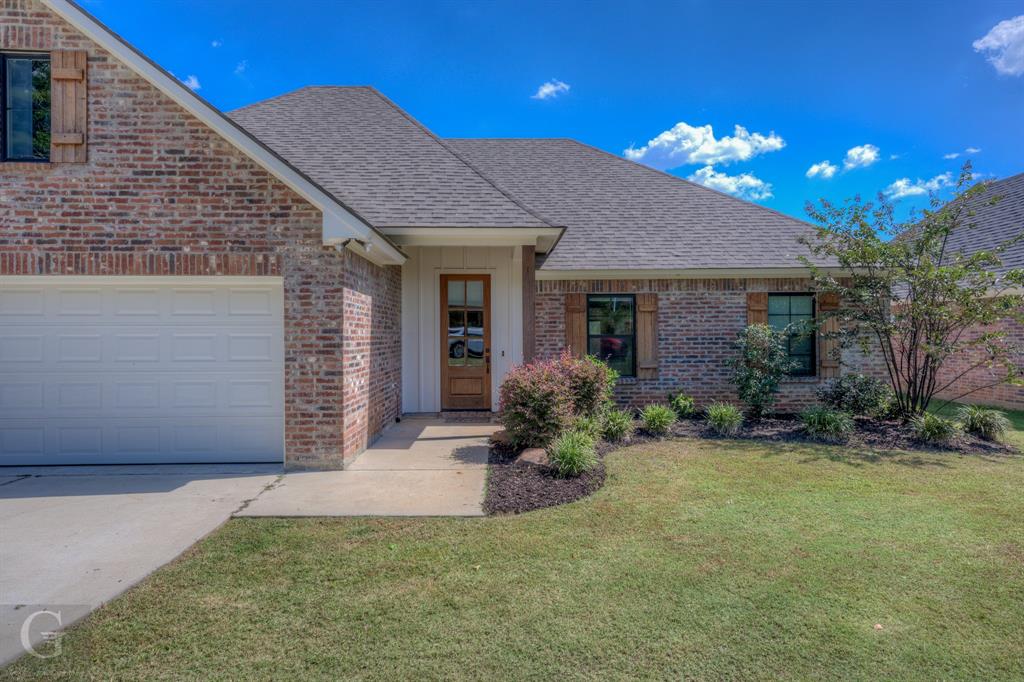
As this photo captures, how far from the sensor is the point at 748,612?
3066mm

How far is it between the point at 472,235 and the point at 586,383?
9.07 ft

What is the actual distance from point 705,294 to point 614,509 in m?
6.44

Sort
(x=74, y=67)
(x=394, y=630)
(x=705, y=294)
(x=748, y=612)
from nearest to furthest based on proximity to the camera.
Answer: (x=394, y=630)
(x=748, y=612)
(x=74, y=67)
(x=705, y=294)

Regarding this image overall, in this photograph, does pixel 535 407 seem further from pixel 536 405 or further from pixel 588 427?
pixel 588 427

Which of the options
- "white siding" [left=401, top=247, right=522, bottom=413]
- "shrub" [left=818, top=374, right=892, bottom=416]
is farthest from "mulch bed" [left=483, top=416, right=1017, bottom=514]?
"white siding" [left=401, top=247, right=522, bottom=413]

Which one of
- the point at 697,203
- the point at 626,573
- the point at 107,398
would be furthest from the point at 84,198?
the point at 697,203

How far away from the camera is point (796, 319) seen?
10.1m

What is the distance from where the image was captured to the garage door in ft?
20.1

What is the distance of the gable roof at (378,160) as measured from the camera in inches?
302

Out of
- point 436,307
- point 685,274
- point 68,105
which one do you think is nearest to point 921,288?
point 685,274

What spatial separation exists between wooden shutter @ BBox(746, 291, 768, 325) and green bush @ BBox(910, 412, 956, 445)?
309 cm

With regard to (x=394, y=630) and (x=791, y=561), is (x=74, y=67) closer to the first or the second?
(x=394, y=630)

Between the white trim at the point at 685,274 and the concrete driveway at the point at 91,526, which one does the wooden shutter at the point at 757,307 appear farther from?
the concrete driveway at the point at 91,526

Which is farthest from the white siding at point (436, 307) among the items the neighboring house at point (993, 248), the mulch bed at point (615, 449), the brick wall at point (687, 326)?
the neighboring house at point (993, 248)
